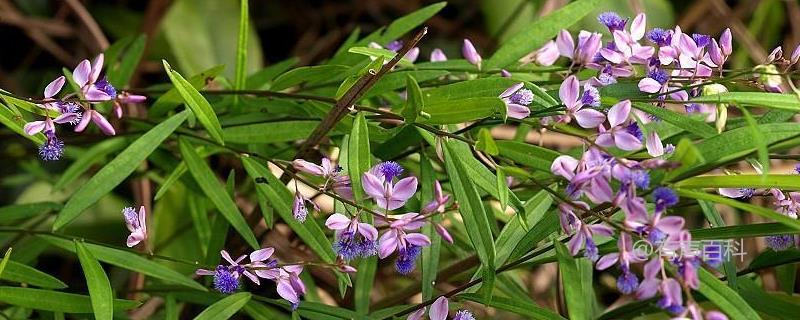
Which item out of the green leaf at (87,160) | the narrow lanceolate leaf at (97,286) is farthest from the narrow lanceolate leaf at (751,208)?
the green leaf at (87,160)

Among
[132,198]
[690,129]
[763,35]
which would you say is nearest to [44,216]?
[132,198]

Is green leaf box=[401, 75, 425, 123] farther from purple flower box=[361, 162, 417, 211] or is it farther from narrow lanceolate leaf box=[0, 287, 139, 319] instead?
narrow lanceolate leaf box=[0, 287, 139, 319]

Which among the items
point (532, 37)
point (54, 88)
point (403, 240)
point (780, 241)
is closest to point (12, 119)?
point (54, 88)

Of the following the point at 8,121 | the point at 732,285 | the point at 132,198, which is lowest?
the point at 732,285

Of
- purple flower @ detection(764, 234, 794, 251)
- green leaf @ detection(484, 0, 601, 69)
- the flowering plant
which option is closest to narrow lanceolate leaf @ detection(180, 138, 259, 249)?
the flowering plant

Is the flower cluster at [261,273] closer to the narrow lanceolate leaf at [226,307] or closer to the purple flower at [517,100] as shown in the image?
the narrow lanceolate leaf at [226,307]

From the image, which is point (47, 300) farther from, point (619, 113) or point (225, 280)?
point (619, 113)

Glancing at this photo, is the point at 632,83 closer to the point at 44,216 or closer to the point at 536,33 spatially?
the point at 536,33
